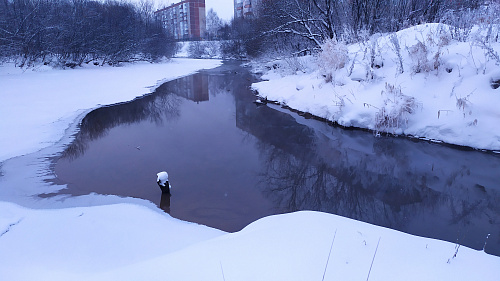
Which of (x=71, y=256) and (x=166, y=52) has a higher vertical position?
(x=166, y=52)

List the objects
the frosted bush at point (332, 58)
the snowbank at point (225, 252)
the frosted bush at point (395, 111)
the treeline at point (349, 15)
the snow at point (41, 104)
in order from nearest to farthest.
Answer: the snowbank at point (225, 252)
the snow at point (41, 104)
the frosted bush at point (395, 111)
the frosted bush at point (332, 58)
the treeline at point (349, 15)

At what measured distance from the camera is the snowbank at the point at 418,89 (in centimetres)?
646

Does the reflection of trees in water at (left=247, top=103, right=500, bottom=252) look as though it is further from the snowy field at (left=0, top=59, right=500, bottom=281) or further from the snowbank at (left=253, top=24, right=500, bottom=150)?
the snowy field at (left=0, top=59, right=500, bottom=281)

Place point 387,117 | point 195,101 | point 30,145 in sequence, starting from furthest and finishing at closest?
point 195,101, point 387,117, point 30,145

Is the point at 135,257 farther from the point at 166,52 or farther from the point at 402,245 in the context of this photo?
the point at 166,52

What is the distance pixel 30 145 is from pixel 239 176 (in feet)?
15.2

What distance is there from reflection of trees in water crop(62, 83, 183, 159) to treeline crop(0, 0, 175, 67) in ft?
37.4

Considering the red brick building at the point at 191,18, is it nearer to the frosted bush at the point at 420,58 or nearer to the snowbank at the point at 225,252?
the frosted bush at the point at 420,58

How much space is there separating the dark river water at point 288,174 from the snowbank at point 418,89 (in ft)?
1.66

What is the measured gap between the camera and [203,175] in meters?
5.20

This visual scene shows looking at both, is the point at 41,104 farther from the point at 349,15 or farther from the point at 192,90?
the point at 349,15

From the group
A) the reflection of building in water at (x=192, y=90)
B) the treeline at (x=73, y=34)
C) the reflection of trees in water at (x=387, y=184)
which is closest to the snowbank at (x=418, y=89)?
the reflection of trees in water at (x=387, y=184)

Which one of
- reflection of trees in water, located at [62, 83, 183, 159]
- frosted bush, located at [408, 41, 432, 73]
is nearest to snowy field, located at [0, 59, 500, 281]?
reflection of trees in water, located at [62, 83, 183, 159]

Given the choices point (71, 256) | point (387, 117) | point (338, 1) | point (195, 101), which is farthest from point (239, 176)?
point (338, 1)
